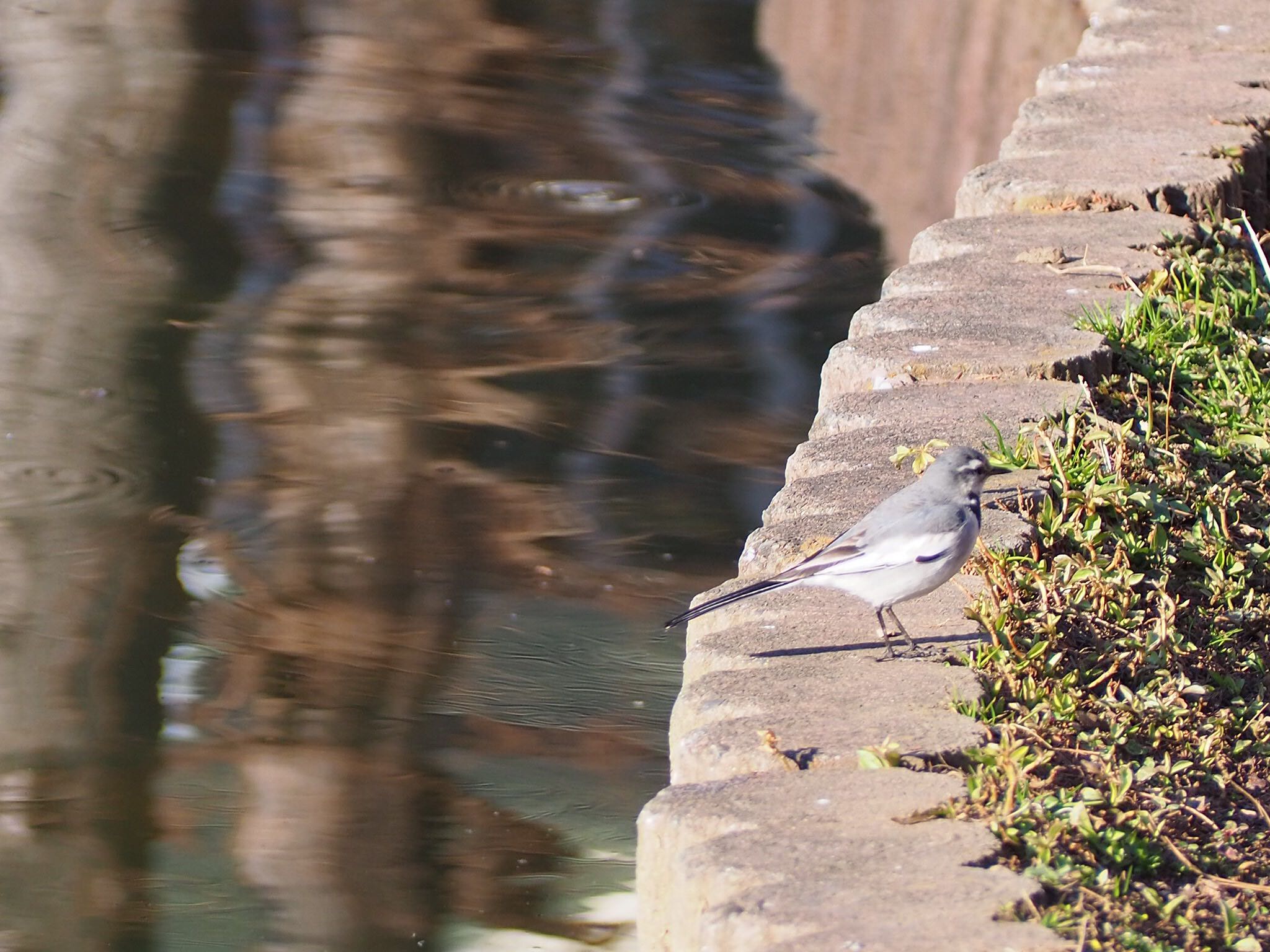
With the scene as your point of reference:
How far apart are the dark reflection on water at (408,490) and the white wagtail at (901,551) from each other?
799mm

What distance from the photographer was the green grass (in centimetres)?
214

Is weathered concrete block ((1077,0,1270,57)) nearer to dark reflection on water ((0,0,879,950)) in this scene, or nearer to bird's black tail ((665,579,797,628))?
dark reflection on water ((0,0,879,950))

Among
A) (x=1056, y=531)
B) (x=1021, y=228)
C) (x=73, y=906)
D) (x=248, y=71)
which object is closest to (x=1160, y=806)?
(x=1056, y=531)

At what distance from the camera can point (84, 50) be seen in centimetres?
775

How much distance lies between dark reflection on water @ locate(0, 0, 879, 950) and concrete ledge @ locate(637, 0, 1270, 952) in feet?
2.35

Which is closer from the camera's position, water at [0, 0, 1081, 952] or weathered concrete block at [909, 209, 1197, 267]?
water at [0, 0, 1081, 952]

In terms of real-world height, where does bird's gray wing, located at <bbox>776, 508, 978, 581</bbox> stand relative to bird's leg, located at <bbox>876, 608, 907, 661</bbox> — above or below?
above

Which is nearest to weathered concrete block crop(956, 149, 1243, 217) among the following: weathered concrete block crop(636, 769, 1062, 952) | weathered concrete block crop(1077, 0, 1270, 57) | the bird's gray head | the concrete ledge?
the concrete ledge

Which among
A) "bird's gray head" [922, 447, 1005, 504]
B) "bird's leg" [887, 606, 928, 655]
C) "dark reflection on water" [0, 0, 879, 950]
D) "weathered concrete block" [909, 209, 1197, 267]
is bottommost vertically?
"dark reflection on water" [0, 0, 879, 950]

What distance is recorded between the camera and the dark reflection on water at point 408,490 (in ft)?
10.5

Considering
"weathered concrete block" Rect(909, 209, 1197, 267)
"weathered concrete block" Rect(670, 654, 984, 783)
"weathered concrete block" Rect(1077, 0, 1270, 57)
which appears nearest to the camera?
"weathered concrete block" Rect(670, 654, 984, 783)

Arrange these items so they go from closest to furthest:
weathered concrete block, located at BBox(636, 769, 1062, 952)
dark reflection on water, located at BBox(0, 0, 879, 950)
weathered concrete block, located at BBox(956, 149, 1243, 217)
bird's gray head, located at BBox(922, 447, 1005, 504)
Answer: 1. weathered concrete block, located at BBox(636, 769, 1062, 952)
2. bird's gray head, located at BBox(922, 447, 1005, 504)
3. dark reflection on water, located at BBox(0, 0, 879, 950)
4. weathered concrete block, located at BBox(956, 149, 1243, 217)

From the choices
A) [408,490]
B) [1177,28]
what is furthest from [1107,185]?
[408,490]

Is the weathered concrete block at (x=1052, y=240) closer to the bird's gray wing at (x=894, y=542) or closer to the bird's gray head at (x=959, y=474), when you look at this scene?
the bird's gray head at (x=959, y=474)
